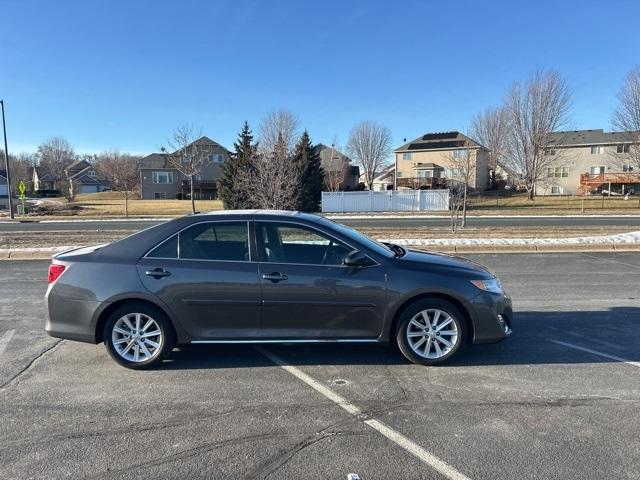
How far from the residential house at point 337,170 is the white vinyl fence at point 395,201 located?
40.8ft

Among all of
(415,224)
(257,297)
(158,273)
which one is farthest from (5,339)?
(415,224)

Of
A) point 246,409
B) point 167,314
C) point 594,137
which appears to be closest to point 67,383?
point 167,314

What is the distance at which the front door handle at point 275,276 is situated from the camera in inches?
174

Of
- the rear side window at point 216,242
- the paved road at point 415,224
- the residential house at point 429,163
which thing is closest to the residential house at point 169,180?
the residential house at point 429,163

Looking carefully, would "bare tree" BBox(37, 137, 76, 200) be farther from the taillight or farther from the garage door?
the taillight

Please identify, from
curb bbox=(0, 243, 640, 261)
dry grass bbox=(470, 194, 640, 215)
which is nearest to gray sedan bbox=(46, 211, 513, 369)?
curb bbox=(0, 243, 640, 261)

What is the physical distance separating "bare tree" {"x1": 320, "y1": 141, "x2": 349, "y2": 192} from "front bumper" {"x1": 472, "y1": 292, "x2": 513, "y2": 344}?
51331mm

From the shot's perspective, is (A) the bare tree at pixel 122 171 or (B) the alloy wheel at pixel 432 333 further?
(A) the bare tree at pixel 122 171

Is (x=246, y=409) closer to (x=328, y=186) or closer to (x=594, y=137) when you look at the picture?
(x=328, y=186)

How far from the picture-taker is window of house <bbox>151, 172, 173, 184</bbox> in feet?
218

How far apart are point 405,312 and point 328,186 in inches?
2099

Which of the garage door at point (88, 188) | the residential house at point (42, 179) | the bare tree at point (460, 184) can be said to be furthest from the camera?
the residential house at point (42, 179)

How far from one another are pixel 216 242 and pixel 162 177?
66.5m

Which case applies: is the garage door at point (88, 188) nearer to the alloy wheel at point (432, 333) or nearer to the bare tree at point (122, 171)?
the bare tree at point (122, 171)
